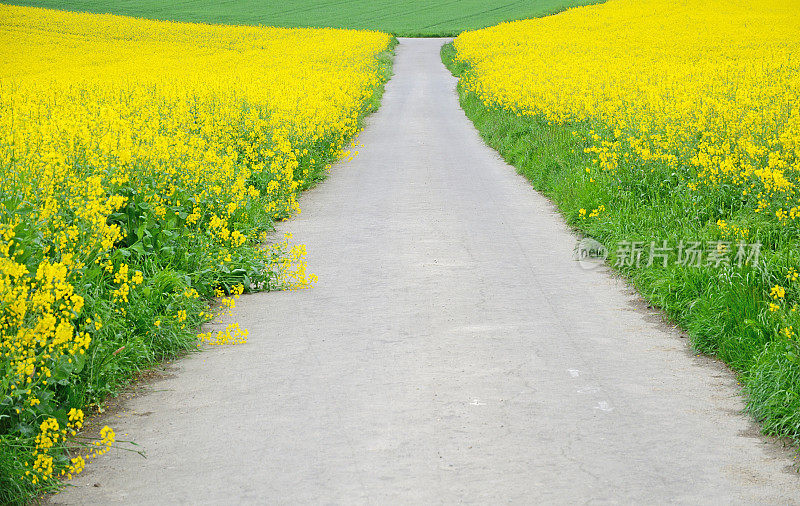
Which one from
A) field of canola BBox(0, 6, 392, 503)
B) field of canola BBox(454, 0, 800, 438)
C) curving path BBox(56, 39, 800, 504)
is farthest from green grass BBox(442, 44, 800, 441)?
field of canola BBox(0, 6, 392, 503)

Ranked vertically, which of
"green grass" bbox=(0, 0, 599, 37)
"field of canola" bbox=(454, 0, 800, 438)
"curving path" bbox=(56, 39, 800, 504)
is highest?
"green grass" bbox=(0, 0, 599, 37)

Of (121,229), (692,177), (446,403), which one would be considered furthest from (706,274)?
(121,229)

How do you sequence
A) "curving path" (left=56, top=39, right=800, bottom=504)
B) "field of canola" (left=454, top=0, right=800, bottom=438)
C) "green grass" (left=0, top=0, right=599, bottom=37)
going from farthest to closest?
"green grass" (left=0, top=0, right=599, bottom=37), "field of canola" (left=454, top=0, right=800, bottom=438), "curving path" (left=56, top=39, right=800, bottom=504)

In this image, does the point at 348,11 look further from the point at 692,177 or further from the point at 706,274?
the point at 706,274

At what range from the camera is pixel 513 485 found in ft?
13.9

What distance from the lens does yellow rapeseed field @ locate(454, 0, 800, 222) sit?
8961 millimetres

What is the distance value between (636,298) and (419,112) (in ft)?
58.2

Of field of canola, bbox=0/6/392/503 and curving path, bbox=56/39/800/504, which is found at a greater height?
field of canola, bbox=0/6/392/503

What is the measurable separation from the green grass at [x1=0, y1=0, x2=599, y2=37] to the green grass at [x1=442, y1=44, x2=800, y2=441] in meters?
48.7

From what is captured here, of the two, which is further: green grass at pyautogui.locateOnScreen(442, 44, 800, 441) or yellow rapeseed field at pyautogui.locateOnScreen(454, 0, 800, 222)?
yellow rapeseed field at pyautogui.locateOnScreen(454, 0, 800, 222)

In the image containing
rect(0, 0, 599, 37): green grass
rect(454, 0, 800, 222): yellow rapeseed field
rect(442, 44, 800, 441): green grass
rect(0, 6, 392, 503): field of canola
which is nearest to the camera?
rect(0, 6, 392, 503): field of canola

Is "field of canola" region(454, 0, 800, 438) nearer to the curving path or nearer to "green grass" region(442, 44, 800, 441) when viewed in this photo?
"green grass" region(442, 44, 800, 441)

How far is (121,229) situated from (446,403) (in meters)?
3.59

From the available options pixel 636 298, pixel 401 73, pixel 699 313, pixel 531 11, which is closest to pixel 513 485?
pixel 699 313
